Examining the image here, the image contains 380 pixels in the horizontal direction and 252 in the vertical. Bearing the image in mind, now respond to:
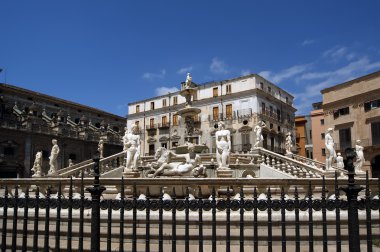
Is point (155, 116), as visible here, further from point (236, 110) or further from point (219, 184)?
point (219, 184)

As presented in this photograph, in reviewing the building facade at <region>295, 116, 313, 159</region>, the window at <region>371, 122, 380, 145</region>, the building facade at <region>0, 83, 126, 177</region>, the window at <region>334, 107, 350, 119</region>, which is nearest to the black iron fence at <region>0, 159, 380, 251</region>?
the window at <region>371, 122, 380, 145</region>

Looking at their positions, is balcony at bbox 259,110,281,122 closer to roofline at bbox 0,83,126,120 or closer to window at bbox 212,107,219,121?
window at bbox 212,107,219,121

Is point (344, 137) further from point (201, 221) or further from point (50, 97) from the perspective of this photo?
point (50, 97)

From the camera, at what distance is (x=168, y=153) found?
13.2 metres

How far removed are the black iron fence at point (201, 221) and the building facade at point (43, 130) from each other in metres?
38.5

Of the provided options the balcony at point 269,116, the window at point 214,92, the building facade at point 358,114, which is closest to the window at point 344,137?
the building facade at point 358,114

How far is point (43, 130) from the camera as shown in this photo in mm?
46781

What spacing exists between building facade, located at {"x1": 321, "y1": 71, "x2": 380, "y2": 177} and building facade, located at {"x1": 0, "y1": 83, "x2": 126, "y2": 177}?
34.1 meters

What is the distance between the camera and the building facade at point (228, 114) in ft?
167

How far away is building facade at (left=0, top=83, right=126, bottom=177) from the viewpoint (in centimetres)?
4247

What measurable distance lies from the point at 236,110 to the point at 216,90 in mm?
5079

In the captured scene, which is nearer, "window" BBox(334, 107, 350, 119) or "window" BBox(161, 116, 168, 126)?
"window" BBox(334, 107, 350, 119)

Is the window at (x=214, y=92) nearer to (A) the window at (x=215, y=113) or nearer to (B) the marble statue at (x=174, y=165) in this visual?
(A) the window at (x=215, y=113)

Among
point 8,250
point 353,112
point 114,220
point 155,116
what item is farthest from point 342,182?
point 155,116
